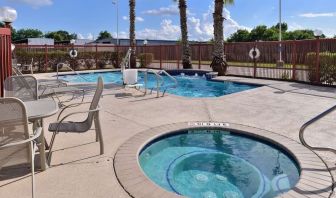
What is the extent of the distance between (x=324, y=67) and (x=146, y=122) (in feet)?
25.2

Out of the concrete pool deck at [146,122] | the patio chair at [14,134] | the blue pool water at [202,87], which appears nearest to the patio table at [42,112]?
the concrete pool deck at [146,122]

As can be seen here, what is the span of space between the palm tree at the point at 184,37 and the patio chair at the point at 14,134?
14.6 m

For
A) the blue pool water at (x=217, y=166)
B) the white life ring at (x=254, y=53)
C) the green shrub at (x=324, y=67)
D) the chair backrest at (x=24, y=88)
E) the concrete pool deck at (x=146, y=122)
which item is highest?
the white life ring at (x=254, y=53)

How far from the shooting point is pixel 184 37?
17.5 m

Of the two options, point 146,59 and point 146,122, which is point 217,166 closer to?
point 146,122

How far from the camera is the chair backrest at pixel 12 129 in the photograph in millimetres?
2771

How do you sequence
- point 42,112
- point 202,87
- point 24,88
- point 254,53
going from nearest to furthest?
1. point 42,112
2. point 24,88
3. point 202,87
4. point 254,53

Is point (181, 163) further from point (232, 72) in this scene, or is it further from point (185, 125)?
point (232, 72)

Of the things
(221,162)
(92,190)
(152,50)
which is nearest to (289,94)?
(221,162)

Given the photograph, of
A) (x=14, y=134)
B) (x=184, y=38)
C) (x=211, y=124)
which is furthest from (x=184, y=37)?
(x=14, y=134)

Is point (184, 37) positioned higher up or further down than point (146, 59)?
higher up

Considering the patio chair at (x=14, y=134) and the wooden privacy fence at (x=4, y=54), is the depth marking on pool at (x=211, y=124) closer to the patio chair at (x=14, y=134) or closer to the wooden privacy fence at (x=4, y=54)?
the patio chair at (x=14, y=134)

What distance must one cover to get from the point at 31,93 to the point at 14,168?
4.65 feet

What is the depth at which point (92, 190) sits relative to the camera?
10.9 feet
